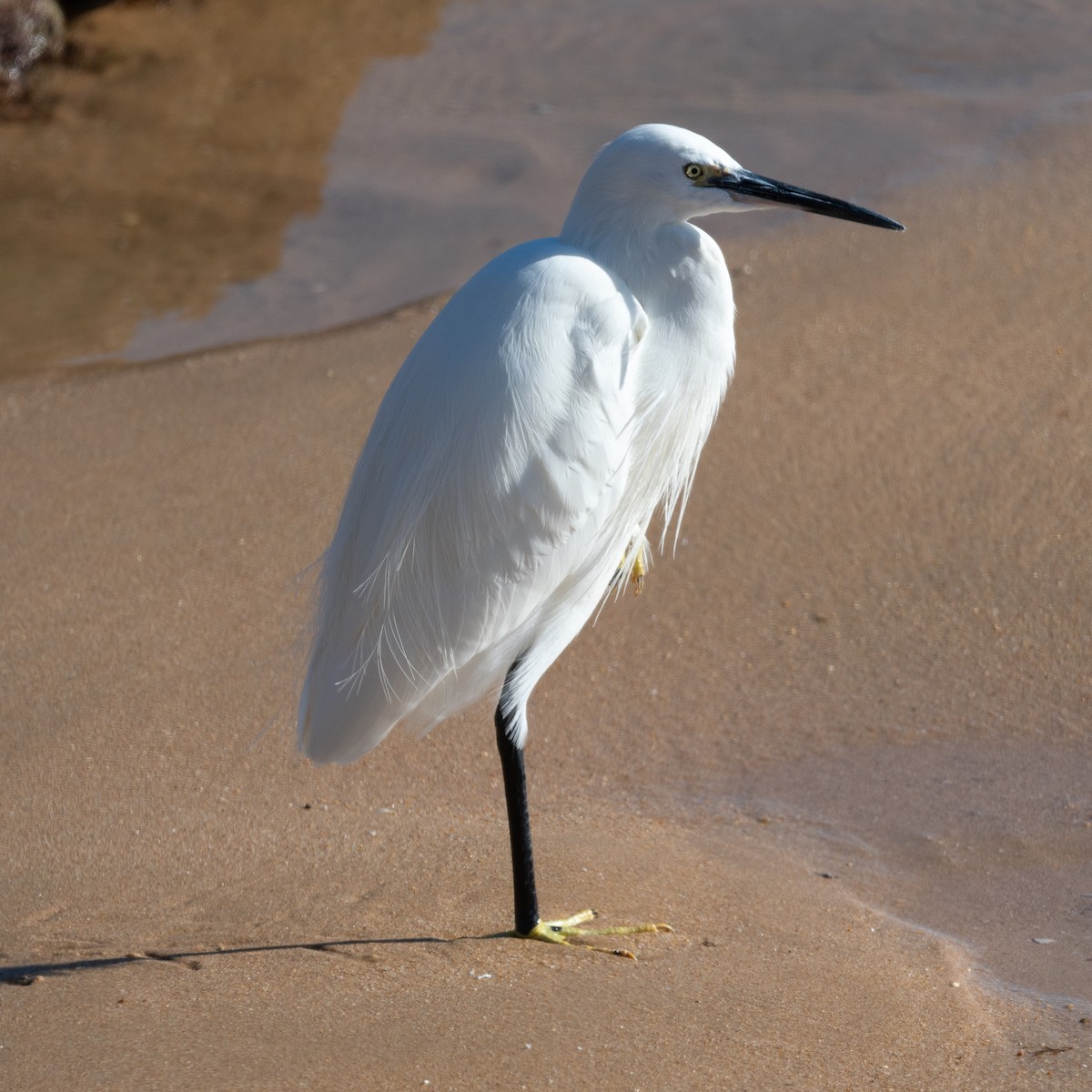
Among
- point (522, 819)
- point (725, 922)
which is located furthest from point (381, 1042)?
point (725, 922)

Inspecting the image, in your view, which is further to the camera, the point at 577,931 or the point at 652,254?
the point at 577,931

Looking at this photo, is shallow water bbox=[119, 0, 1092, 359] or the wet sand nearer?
the wet sand

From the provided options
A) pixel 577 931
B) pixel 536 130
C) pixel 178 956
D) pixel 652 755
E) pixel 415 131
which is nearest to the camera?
pixel 178 956

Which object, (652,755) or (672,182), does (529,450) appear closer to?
(672,182)

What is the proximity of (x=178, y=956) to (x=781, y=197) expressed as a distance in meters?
2.00

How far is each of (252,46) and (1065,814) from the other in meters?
7.69

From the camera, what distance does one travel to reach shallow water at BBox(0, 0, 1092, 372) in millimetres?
6723

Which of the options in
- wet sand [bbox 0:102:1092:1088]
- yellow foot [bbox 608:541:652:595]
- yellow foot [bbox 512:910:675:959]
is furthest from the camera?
yellow foot [bbox 608:541:652:595]

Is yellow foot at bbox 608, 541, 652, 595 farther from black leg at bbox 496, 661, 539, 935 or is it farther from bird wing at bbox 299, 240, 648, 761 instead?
black leg at bbox 496, 661, 539, 935

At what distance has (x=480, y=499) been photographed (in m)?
2.86

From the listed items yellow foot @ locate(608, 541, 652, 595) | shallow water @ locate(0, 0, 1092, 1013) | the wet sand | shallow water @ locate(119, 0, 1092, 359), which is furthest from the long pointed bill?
shallow water @ locate(119, 0, 1092, 359)

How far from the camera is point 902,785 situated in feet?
11.9

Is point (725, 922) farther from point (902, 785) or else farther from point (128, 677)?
point (128, 677)

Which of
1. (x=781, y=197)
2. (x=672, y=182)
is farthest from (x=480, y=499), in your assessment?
(x=781, y=197)
